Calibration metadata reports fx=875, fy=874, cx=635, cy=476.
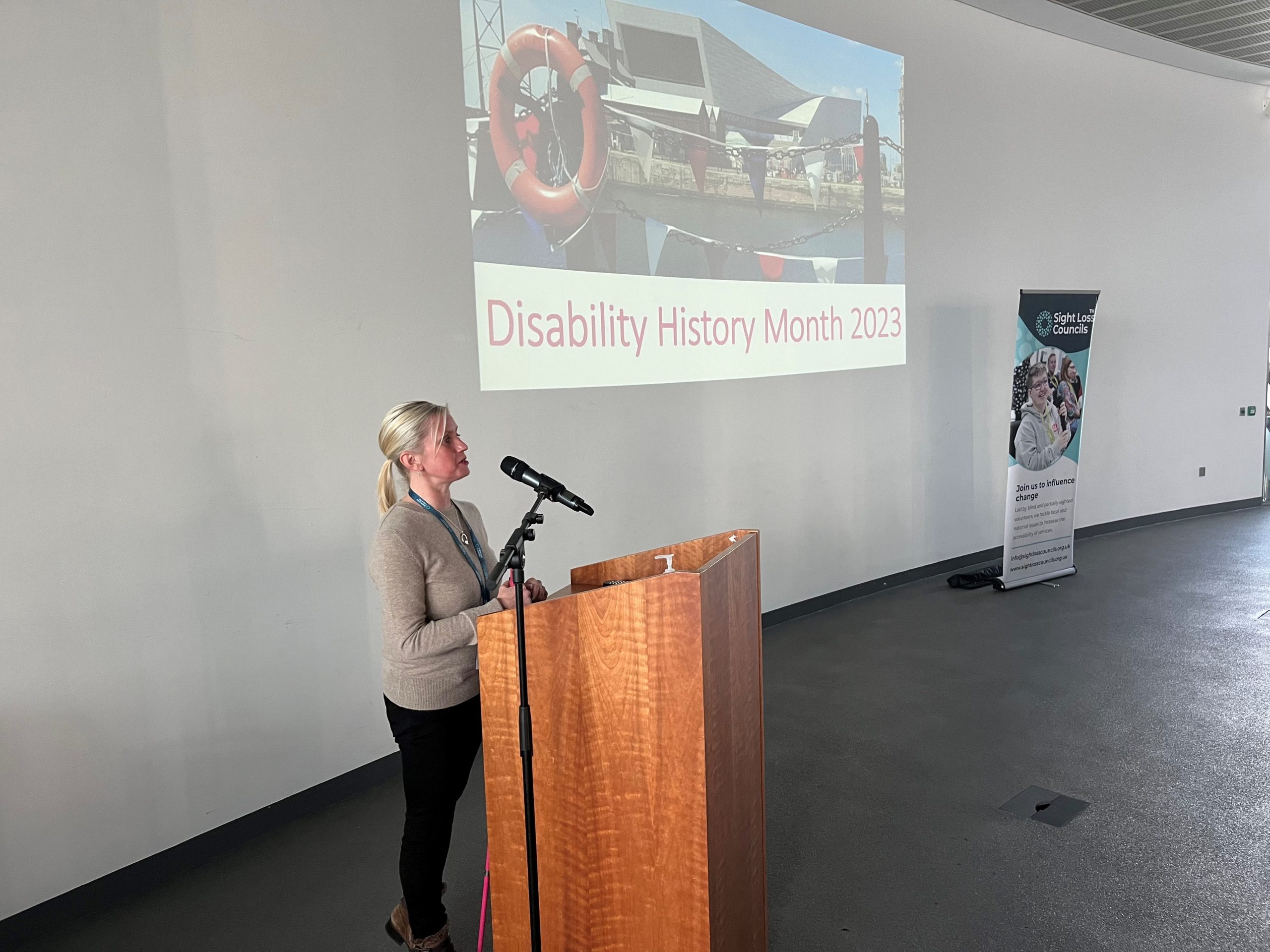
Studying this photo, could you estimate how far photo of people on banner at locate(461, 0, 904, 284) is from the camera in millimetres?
4023

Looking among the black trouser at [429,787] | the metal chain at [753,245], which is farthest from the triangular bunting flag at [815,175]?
the black trouser at [429,787]

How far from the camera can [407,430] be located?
Result: 2188mm

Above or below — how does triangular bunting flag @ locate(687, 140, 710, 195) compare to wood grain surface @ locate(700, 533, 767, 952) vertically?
above

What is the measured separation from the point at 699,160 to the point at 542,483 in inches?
143

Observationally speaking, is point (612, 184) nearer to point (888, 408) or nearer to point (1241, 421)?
point (888, 408)

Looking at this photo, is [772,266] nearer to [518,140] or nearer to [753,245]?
[753,245]

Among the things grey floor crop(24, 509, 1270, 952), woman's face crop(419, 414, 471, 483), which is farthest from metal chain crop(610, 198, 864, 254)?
woman's face crop(419, 414, 471, 483)

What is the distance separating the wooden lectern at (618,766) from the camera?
1753 mm

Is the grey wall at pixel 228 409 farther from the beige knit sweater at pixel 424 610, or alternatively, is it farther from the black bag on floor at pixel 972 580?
the black bag on floor at pixel 972 580

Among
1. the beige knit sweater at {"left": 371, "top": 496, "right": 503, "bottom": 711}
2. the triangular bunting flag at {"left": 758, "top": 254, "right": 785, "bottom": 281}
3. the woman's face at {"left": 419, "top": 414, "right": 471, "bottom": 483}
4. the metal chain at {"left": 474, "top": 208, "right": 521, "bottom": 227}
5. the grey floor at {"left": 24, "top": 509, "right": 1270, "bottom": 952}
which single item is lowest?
the grey floor at {"left": 24, "top": 509, "right": 1270, "bottom": 952}

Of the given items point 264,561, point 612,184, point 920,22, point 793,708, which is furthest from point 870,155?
point 264,561

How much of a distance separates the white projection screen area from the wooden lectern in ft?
7.80

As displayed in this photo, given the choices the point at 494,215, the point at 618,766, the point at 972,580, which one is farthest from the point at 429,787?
the point at 972,580

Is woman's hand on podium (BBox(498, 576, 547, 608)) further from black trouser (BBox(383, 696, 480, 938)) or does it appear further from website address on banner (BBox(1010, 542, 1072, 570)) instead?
website address on banner (BBox(1010, 542, 1072, 570))
